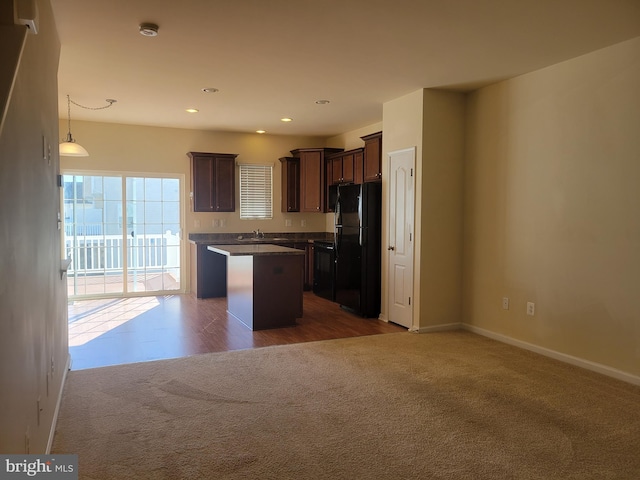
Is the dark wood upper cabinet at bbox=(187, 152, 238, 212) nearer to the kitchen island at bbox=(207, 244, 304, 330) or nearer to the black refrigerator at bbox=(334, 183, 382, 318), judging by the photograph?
the kitchen island at bbox=(207, 244, 304, 330)

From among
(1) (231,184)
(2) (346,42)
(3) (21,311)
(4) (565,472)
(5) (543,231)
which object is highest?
(2) (346,42)

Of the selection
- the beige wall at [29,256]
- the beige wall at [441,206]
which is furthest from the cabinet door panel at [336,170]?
the beige wall at [29,256]

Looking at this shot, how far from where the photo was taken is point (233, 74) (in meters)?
4.40

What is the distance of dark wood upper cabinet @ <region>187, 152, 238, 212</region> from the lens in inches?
283

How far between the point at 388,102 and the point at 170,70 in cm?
247

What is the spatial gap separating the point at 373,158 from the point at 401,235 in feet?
4.21

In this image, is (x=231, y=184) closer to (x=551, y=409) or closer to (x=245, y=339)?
(x=245, y=339)

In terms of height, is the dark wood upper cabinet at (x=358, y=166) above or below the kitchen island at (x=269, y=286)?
above

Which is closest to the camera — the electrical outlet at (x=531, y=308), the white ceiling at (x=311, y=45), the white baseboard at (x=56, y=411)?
the white baseboard at (x=56, y=411)

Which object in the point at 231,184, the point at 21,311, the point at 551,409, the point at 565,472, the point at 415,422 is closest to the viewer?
the point at 21,311

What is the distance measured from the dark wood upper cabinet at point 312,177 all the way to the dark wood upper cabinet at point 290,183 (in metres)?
0.11

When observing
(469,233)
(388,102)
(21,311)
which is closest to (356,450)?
(21,311)

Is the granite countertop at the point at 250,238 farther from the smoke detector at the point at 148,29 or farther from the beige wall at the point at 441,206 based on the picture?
the smoke detector at the point at 148,29

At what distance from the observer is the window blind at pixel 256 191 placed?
7785 mm
